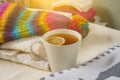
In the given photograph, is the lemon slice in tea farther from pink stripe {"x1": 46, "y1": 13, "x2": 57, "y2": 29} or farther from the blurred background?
the blurred background

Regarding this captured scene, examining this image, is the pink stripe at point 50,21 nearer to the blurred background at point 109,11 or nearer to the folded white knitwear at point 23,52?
the folded white knitwear at point 23,52

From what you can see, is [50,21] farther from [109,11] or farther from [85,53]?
[109,11]

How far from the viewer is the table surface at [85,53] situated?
523mm

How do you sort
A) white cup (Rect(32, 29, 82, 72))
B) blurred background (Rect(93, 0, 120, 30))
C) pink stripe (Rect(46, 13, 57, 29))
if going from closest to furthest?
1. white cup (Rect(32, 29, 82, 72))
2. pink stripe (Rect(46, 13, 57, 29))
3. blurred background (Rect(93, 0, 120, 30))

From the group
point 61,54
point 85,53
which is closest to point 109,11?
point 85,53

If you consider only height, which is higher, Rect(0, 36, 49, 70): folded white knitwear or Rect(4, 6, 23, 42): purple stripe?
Rect(4, 6, 23, 42): purple stripe

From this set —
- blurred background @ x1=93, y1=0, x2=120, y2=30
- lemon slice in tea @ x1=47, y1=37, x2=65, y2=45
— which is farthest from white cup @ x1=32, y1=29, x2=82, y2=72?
blurred background @ x1=93, y1=0, x2=120, y2=30

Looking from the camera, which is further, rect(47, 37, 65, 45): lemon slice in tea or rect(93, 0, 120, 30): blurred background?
rect(93, 0, 120, 30): blurred background

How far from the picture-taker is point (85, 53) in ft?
1.97

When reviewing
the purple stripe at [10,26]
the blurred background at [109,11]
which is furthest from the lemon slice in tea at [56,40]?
the blurred background at [109,11]

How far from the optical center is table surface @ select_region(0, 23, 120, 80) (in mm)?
523

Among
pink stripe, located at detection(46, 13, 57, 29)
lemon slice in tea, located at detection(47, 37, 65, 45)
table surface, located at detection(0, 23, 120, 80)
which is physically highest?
pink stripe, located at detection(46, 13, 57, 29)

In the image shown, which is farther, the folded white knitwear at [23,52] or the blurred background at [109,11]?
the blurred background at [109,11]

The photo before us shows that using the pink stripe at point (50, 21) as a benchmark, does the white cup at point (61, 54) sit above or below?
below
